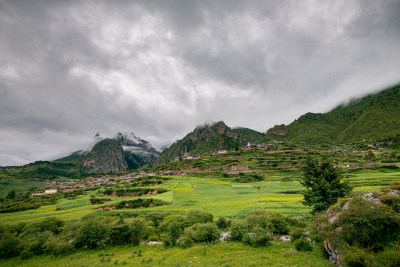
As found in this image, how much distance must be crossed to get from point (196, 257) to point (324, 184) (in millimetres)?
21913

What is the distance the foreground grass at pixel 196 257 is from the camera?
16.5 meters

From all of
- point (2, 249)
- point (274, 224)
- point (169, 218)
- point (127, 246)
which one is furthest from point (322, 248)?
point (2, 249)

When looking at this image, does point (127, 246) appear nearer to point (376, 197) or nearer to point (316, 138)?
point (376, 197)

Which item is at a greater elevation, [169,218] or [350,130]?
[350,130]

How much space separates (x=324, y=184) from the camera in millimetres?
24953

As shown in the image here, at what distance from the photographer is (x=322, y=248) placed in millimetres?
16703

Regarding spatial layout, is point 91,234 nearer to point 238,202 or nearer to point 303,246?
point 303,246

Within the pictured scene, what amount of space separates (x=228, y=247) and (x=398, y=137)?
166 meters

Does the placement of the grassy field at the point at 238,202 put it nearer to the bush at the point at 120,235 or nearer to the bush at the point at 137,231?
the bush at the point at 137,231

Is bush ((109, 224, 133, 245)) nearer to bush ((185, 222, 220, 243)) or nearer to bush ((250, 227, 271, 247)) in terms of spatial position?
bush ((185, 222, 220, 243))

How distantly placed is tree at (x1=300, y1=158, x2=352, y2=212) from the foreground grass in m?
9.48

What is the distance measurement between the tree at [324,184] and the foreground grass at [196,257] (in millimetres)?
9484

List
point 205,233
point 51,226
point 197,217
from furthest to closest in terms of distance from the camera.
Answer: point 51,226 → point 197,217 → point 205,233

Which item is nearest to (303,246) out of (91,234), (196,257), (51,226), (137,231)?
(196,257)
